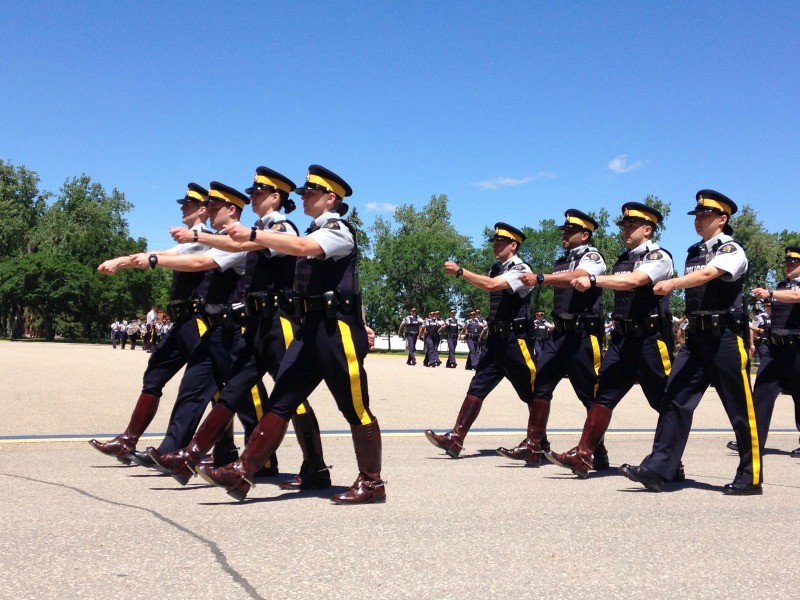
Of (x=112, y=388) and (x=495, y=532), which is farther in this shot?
(x=112, y=388)

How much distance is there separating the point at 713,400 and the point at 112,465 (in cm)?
1209

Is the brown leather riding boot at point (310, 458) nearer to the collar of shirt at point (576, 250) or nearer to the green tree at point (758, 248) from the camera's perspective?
the collar of shirt at point (576, 250)

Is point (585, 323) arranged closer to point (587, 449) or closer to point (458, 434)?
point (587, 449)

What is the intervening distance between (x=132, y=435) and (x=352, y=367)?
2.54 m

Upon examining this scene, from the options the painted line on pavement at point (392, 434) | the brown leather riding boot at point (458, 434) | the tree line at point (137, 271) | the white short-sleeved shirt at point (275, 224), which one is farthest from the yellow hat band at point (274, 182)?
the tree line at point (137, 271)

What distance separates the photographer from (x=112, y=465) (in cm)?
705

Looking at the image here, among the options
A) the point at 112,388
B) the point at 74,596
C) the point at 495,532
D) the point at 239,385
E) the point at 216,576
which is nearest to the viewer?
the point at 74,596

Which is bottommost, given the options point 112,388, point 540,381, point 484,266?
point 112,388

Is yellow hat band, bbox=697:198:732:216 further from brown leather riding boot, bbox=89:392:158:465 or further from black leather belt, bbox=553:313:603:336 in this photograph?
brown leather riding boot, bbox=89:392:158:465

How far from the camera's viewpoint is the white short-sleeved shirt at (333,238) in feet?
17.0

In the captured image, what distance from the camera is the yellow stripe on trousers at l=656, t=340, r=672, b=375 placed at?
22.0 feet

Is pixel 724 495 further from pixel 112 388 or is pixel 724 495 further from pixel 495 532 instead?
pixel 112 388

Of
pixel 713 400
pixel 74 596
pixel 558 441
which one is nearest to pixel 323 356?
pixel 74 596

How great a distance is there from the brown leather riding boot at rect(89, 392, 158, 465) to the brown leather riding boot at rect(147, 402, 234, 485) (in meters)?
1.09
